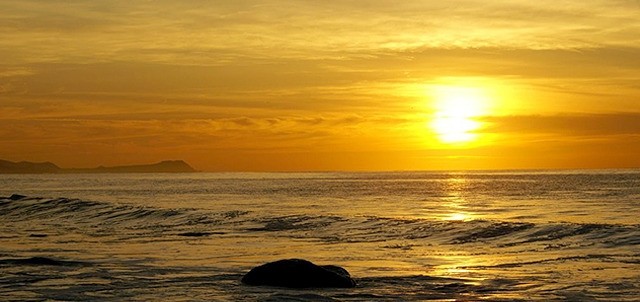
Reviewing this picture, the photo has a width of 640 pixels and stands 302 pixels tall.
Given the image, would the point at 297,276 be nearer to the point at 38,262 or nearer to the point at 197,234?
the point at 38,262

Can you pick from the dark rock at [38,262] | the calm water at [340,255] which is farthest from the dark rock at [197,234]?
the dark rock at [38,262]

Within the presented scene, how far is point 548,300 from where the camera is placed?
21484 millimetres

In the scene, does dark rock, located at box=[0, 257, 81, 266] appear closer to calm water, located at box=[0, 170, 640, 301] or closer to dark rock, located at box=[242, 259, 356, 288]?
calm water, located at box=[0, 170, 640, 301]

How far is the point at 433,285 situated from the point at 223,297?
19.3 feet

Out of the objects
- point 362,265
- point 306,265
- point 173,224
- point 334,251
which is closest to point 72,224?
point 173,224

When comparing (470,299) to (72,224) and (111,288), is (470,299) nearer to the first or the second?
(111,288)

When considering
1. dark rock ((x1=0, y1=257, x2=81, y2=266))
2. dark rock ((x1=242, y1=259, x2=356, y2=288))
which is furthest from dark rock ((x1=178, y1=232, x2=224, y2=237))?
dark rock ((x1=242, y1=259, x2=356, y2=288))

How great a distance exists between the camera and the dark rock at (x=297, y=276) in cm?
2445

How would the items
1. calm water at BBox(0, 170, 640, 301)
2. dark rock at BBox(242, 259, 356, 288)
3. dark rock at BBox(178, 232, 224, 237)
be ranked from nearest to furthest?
calm water at BBox(0, 170, 640, 301), dark rock at BBox(242, 259, 356, 288), dark rock at BBox(178, 232, 224, 237)

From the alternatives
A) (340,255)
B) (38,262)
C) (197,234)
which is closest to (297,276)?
(340,255)

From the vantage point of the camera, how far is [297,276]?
24.7m

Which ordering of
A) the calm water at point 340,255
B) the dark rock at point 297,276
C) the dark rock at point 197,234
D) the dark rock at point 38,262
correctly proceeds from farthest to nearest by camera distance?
1. the dark rock at point 197,234
2. the dark rock at point 38,262
3. the dark rock at point 297,276
4. the calm water at point 340,255

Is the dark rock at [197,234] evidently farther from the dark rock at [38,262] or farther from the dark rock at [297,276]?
the dark rock at [297,276]

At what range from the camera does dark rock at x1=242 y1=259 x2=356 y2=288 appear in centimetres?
2445
